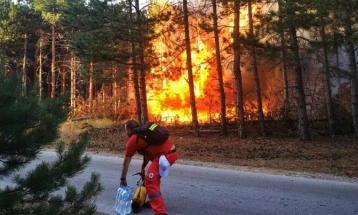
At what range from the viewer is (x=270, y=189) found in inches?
323

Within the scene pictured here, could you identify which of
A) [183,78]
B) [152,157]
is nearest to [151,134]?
[152,157]

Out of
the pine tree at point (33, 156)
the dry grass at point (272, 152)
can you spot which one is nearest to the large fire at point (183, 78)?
the dry grass at point (272, 152)

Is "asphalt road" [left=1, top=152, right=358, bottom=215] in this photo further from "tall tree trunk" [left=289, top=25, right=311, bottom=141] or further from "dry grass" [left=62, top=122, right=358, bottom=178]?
"tall tree trunk" [left=289, top=25, right=311, bottom=141]

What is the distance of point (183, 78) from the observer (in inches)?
967

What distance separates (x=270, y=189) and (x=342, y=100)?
13888mm

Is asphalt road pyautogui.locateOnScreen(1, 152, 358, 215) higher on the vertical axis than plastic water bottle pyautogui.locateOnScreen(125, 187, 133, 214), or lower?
lower

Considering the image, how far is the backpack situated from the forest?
20.8ft

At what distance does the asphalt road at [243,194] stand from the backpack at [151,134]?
0.99 meters

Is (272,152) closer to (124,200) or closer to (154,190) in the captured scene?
(124,200)

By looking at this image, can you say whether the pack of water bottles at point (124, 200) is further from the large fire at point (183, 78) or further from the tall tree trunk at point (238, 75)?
the large fire at point (183, 78)


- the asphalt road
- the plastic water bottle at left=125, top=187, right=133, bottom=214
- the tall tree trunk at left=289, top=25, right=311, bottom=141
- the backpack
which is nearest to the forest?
the tall tree trunk at left=289, top=25, right=311, bottom=141

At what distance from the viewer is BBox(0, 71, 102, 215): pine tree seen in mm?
3279

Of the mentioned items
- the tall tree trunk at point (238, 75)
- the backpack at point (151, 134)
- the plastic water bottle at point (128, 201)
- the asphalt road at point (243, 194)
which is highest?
the tall tree trunk at point (238, 75)

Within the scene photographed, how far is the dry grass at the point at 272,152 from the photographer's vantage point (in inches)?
456
